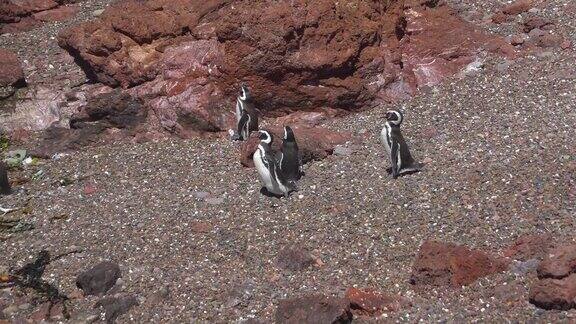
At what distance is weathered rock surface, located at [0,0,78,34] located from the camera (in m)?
14.4

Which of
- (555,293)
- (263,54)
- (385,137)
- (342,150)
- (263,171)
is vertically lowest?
(342,150)

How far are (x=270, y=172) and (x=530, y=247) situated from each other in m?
2.92

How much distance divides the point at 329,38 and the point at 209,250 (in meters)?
4.17

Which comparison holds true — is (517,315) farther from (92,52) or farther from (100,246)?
(92,52)

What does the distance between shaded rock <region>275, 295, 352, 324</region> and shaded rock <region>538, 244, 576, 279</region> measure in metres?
1.62

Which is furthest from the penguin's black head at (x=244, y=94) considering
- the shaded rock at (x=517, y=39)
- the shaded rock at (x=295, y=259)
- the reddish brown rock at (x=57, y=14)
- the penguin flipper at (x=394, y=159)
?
the reddish brown rock at (x=57, y=14)

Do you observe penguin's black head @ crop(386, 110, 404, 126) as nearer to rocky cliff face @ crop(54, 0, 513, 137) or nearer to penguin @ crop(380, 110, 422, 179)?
penguin @ crop(380, 110, 422, 179)

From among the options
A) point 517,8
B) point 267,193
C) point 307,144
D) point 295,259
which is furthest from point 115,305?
point 517,8

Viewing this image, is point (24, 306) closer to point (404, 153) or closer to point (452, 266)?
point (452, 266)

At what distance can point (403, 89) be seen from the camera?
11086 millimetres

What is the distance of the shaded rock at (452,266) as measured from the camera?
22.4 ft

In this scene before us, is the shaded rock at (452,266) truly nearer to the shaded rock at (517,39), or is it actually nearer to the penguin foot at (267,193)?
the penguin foot at (267,193)

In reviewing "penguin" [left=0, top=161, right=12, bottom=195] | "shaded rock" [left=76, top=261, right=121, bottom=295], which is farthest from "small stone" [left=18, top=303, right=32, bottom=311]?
"penguin" [left=0, top=161, right=12, bottom=195]

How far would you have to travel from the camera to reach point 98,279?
24.6 ft
